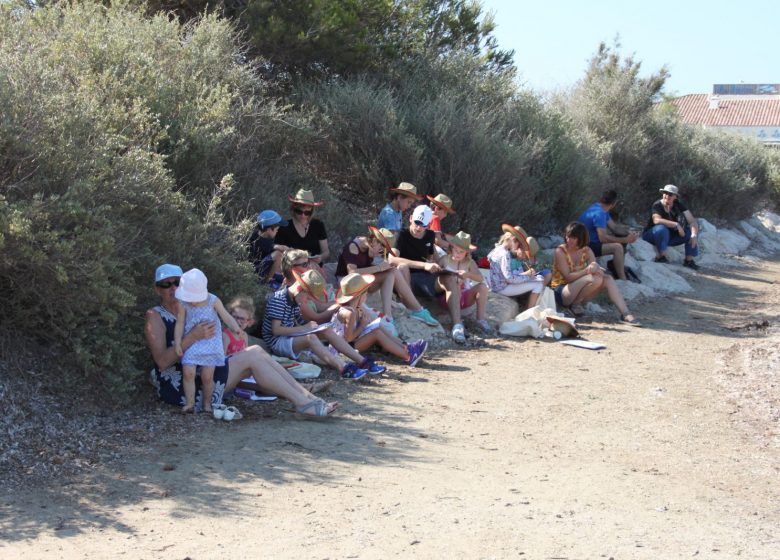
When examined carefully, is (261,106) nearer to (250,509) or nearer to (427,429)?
(427,429)

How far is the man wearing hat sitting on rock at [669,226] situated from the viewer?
16359 millimetres

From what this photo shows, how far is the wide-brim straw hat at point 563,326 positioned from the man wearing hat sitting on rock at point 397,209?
1876mm

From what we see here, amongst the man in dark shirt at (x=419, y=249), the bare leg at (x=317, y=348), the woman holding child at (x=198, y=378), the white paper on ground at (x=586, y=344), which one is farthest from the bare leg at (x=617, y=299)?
the woman holding child at (x=198, y=378)

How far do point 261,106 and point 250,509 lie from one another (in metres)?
8.03

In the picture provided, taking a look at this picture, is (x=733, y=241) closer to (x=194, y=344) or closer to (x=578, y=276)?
(x=578, y=276)

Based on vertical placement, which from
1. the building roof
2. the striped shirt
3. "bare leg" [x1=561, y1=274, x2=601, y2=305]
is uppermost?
the building roof

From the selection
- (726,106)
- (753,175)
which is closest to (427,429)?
(753,175)

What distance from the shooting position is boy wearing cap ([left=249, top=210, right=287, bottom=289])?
8844 millimetres

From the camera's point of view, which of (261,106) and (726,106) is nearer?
(261,106)

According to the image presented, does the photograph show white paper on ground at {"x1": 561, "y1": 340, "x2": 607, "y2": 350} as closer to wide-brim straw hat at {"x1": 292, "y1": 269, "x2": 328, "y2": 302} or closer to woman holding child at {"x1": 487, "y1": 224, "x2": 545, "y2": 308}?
woman holding child at {"x1": 487, "y1": 224, "x2": 545, "y2": 308}

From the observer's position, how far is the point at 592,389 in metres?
7.89

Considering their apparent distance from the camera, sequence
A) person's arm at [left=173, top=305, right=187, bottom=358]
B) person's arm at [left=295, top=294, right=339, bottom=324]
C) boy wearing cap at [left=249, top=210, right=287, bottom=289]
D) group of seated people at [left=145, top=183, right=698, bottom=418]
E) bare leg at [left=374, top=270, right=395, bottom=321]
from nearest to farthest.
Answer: person's arm at [left=173, top=305, right=187, bottom=358] < group of seated people at [left=145, top=183, right=698, bottom=418] < person's arm at [left=295, top=294, right=339, bottom=324] < boy wearing cap at [left=249, top=210, right=287, bottom=289] < bare leg at [left=374, top=270, right=395, bottom=321]

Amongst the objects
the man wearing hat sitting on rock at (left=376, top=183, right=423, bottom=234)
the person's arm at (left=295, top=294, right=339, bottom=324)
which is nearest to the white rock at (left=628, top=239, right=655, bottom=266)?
the man wearing hat sitting on rock at (left=376, top=183, right=423, bottom=234)

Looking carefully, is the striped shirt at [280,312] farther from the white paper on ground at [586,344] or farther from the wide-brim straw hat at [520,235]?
the wide-brim straw hat at [520,235]
